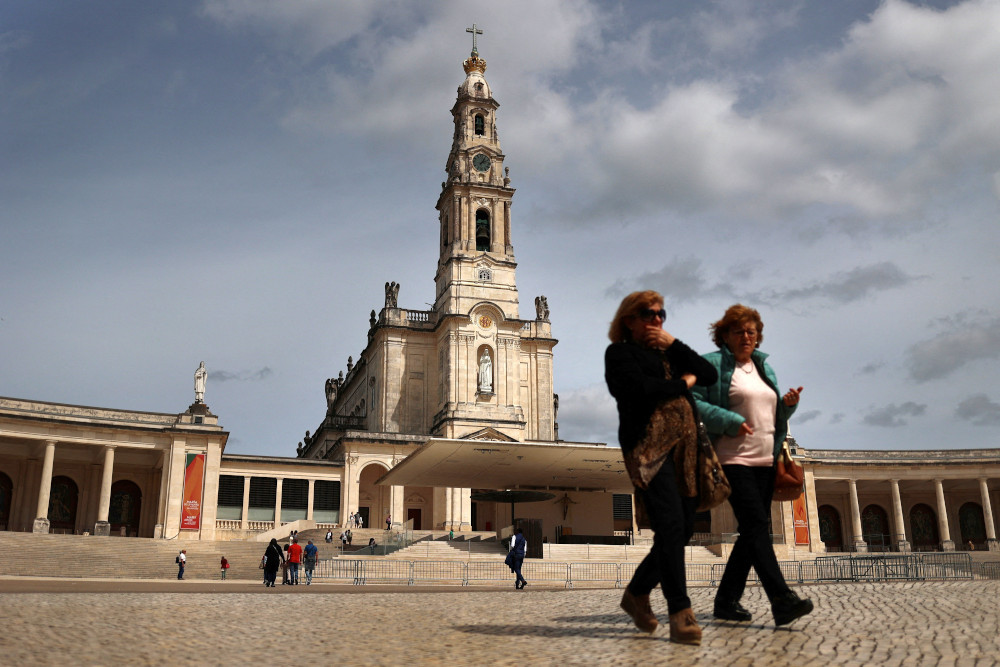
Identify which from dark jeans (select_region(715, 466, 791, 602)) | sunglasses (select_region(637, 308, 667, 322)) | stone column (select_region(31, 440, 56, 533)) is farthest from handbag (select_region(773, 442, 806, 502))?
stone column (select_region(31, 440, 56, 533))

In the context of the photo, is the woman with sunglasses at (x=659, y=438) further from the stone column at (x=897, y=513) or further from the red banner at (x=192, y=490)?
the stone column at (x=897, y=513)

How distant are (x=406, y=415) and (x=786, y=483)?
179 feet

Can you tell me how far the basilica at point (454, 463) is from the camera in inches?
1805

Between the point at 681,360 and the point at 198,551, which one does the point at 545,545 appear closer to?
the point at 198,551

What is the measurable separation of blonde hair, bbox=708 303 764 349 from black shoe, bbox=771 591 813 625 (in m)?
2.11

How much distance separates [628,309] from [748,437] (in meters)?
1.43

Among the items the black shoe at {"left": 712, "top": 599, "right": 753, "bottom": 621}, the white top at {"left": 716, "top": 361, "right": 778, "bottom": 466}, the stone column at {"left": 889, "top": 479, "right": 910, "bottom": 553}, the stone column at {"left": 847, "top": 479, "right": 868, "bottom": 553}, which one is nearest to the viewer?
the white top at {"left": 716, "top": 361, "right": 778, "bottom": 466}

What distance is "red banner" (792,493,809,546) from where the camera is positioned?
54.9 m

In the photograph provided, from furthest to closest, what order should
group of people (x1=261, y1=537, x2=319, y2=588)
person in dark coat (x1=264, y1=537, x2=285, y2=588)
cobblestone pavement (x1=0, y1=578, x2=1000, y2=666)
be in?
1. group of people (x1=261, y1=537, x2=319, y2=588)
2. person in dark coat (x1=264, y1=537, x2=285, y2=588)
3. cobblestone pavement (x1=0, y1=578, x2=1000, y2=666)

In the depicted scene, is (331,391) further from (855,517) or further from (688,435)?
(688,435)

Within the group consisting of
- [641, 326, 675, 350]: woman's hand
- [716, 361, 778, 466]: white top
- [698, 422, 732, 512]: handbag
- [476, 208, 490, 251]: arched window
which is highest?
[476, 208, 490, 251]: arched window

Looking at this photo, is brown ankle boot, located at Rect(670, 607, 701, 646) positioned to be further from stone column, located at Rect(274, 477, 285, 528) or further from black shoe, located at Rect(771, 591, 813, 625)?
stone column, located at Rect(274, 477, 285, 528)

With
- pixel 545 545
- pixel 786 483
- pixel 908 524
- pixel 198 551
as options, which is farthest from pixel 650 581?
pixel 908 524

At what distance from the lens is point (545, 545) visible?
123 feet
